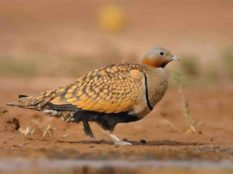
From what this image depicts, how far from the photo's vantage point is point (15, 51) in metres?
27.6

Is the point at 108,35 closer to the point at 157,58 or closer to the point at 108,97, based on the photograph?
the point at 157,58

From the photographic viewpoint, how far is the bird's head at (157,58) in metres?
12.6

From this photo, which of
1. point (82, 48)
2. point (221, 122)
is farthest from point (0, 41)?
point (221, 122)

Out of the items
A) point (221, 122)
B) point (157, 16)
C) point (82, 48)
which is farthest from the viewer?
point (157, 16)

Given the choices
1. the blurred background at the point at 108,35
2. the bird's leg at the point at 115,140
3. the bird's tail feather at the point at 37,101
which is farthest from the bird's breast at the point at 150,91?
the blurred background at the point at 108,35

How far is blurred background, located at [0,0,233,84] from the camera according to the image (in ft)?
75.6

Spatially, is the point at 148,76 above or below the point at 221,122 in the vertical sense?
above

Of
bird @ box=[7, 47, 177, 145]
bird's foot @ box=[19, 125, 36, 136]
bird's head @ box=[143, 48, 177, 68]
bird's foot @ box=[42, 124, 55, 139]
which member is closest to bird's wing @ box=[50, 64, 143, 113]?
bird @ box=[7, 47, 177, 145]

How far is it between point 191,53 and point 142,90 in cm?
1575

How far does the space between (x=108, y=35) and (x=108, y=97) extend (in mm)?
20718

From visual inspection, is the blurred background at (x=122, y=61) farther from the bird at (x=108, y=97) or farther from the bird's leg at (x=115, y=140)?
the bird at (x=108, y=97)

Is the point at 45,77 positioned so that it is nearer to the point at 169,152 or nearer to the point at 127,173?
the point at 169,152

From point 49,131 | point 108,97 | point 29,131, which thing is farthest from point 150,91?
point 29,131

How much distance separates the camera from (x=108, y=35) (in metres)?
32.7
